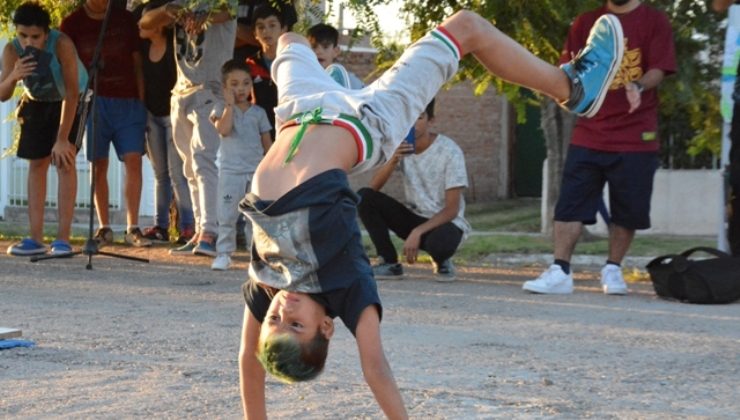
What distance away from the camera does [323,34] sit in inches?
371

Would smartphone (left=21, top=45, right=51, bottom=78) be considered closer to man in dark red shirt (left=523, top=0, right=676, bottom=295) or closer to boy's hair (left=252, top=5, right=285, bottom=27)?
boy's hair (left=252, top=5, right=285, bottom=27)

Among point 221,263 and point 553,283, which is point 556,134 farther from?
point 553,283

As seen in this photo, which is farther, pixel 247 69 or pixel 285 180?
pixel 247 69

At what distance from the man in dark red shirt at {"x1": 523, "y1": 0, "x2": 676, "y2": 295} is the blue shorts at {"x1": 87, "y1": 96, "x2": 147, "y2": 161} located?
3.87 meters

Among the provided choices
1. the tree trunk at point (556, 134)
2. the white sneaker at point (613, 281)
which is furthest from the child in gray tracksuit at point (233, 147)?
the tree trunk at point (556, 134)

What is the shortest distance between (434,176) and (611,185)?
1284 mm

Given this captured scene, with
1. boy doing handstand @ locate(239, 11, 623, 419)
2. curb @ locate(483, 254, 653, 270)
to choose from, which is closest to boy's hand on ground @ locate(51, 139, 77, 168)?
curb @ locate(483, 254, 653, 270)

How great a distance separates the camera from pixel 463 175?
9.48 m

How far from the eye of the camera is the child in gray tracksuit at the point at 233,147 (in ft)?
33.1

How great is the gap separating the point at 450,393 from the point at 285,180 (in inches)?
53.6

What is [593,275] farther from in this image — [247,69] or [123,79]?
[123,79]

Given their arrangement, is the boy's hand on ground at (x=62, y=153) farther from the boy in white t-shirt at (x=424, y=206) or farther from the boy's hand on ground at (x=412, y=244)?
the boy's hand on ground at (x=412, y=244)

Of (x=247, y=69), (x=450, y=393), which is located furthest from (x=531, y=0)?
(x=450, y=393)

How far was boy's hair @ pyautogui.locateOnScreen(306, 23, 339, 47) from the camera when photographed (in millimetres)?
9352
